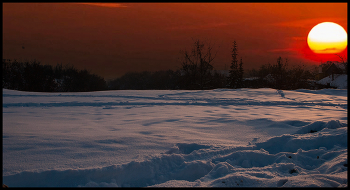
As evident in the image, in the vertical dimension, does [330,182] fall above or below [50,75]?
below

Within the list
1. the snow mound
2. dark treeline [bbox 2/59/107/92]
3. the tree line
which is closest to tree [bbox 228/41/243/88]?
the tree line

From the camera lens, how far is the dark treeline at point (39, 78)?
21.1 m

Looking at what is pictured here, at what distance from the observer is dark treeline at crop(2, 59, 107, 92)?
69.1 feet

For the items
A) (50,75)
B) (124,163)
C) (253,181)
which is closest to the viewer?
(253,181)

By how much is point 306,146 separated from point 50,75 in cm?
2498

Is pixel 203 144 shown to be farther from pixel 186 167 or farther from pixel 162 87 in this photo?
pixel 162 87

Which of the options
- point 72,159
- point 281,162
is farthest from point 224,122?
point 72,159

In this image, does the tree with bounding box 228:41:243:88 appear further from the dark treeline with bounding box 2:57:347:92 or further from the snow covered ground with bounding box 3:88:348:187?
the snow covered ground with bounding box 3:88:348:187

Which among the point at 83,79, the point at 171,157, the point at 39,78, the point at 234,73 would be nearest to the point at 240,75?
the point at 234,73

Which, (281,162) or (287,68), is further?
(287,68)

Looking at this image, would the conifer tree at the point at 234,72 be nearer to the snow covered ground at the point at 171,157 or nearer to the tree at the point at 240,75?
the tree at the point at 240,75

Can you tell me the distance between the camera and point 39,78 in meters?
22.1

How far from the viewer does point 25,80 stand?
2170cm

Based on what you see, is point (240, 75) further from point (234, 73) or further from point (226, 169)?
point (226, 169)
